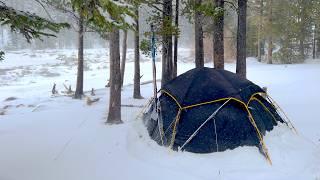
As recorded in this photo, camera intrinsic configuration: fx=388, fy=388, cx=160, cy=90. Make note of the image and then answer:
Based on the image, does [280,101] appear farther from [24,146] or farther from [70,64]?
[70,64]

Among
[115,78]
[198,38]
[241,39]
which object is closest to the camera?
[115,78]

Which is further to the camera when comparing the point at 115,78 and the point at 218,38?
the point at 218,38

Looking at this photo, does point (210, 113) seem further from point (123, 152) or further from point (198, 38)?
point (198, 38)

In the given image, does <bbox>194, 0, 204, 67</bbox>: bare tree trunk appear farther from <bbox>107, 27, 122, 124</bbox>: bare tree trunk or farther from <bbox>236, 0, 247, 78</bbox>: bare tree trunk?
<bbox>107, 27, 122, 124</bbox>: bare tree trunk

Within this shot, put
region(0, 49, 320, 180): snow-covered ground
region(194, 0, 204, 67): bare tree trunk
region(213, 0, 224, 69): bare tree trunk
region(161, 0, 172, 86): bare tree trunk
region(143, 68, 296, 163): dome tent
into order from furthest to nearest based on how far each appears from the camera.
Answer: region(161, 0, 172, 86): bare tree trunk, region(194, 0, 204, 67): bare tree trunk, region(213, 0, 224, 69): bare tree trunk, region(143, 68, 296, 163): dome tent, region(0, 49, 320, 180): snow-covered ground

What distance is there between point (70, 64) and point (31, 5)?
35.5 m

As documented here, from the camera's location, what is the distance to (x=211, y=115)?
9234 millimetres

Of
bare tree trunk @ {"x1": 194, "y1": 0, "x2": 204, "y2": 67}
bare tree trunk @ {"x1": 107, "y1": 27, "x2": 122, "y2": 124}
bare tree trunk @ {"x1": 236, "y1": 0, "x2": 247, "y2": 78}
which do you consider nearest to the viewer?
bare tree trunk @ {"x1": 107, "y1": 27, "x2": 122, "y2": 124}

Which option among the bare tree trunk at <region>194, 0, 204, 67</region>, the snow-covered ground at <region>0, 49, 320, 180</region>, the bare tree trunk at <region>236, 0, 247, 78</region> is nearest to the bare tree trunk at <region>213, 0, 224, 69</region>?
the bare tree trunk at <region>236, 0, 247, 78</region>

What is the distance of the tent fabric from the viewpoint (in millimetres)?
9031

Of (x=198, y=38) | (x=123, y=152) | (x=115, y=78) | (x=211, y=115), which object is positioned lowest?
(x=123, y=152)

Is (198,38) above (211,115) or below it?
above

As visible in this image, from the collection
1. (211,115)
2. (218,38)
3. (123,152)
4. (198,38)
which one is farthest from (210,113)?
(198,38)

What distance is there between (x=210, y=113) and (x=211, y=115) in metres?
0.08
